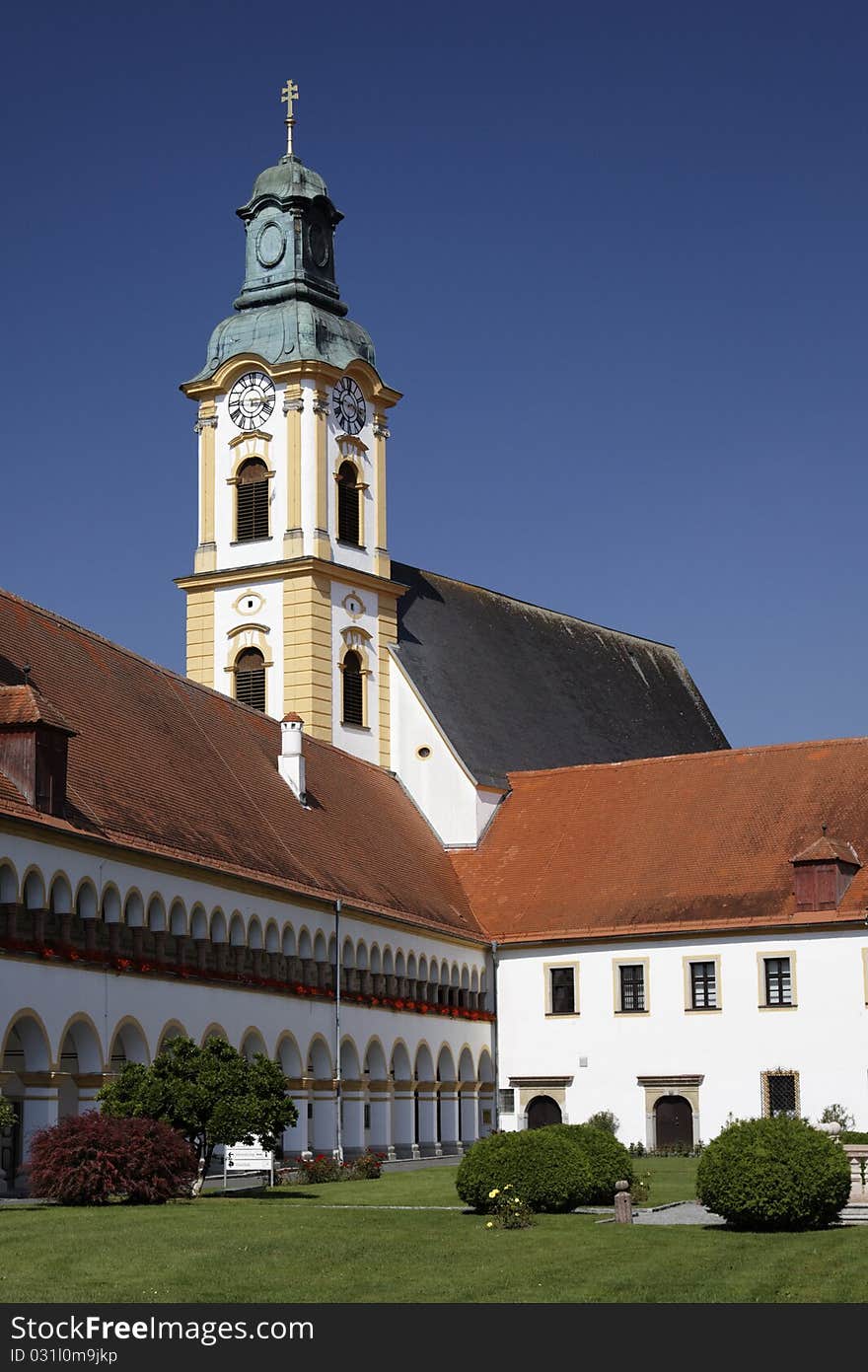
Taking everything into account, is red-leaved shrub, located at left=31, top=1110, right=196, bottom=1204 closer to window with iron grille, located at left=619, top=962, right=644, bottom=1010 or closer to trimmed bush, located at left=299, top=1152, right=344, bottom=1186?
trimmed bush, located at left=299, top=1152, right=344, bottom=1186

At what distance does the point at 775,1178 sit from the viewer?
29.5 metres

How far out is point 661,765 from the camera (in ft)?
227

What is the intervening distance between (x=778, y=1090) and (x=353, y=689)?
64.1 feet

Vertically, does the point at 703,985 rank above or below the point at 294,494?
below

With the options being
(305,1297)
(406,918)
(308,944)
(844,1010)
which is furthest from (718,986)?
(305,1297)

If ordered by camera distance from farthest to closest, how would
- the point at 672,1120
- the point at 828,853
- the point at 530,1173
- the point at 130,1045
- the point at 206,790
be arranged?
1. the point at 672,1120
2. the point at 828,853
3. the point at 206,790
4. the point at 130,1045
5. the point at 530,1173

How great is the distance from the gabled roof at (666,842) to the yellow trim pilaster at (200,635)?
1040 cm

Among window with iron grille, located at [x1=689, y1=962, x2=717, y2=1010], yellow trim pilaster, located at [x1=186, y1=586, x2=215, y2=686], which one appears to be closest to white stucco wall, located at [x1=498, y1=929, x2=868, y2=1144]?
window with iron grille, located at [x1=689, y1=962, x2=717, y2=1010]

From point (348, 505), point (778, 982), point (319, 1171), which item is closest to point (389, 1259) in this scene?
point (319, 1171)

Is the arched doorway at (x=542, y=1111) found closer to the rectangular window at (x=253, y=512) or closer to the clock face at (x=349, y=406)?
the rectangular window at (x=253, y=512)

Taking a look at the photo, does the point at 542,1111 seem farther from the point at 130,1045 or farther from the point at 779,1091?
the point at 130,1045

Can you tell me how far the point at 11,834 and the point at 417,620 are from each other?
36.3m
